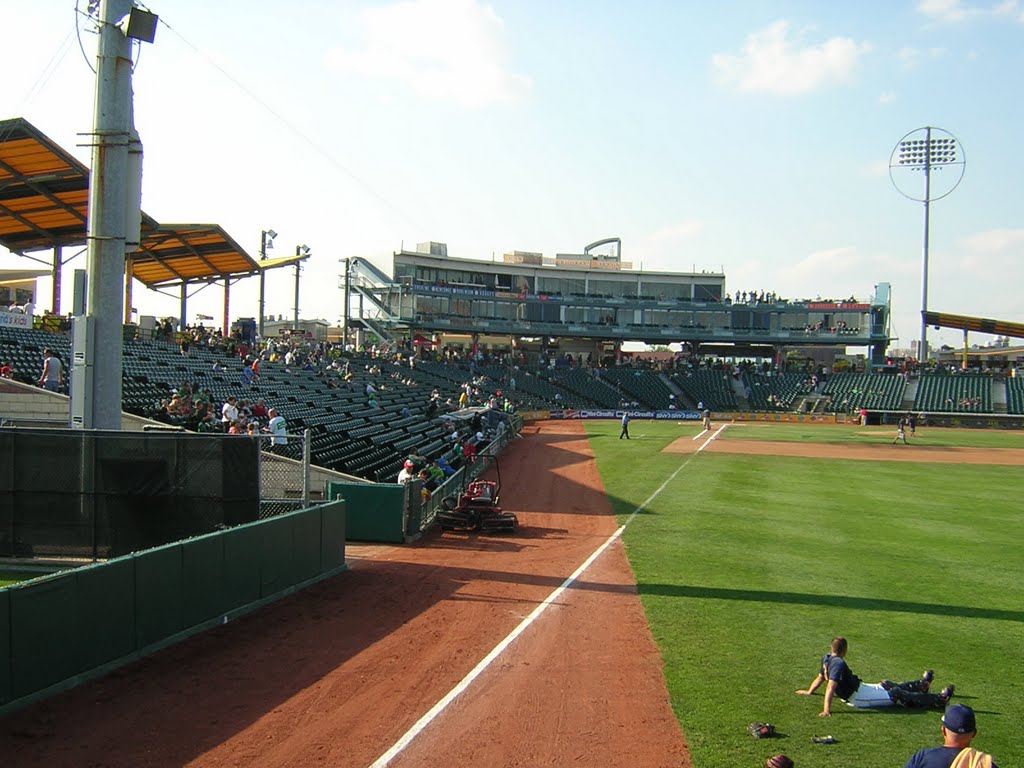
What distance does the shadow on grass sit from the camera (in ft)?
44.9

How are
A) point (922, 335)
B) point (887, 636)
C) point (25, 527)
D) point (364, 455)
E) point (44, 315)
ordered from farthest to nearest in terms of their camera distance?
1. point (922, 335)
2. point (44, 315)
3. point (364, 455)
4. point (25, 527)
5. point (887, 636)

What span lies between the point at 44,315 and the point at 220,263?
985cm

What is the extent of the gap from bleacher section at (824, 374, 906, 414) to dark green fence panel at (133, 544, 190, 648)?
63.8m

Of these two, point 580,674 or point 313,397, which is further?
point 313,397

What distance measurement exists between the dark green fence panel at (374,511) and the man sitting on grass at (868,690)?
10752 mm

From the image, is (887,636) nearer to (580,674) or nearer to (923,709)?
(923,709)

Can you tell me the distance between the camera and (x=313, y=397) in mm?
31219

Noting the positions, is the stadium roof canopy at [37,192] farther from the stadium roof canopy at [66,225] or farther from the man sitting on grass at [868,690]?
the man sitting on grass at [868,690]

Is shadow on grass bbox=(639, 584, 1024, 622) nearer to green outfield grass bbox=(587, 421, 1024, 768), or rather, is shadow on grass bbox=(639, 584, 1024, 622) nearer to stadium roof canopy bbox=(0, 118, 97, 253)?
green outfield grass bbox=(587, 421, 1024, 768)

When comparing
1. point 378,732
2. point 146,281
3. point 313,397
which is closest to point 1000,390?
point 313,397

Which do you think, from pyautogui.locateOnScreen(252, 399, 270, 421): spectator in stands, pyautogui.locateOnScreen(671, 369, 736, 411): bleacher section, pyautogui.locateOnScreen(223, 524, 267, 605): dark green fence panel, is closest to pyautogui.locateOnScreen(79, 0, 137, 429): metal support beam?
pyautogui.locateOnScreen(223, 524, 267, 605): dark green fence panel

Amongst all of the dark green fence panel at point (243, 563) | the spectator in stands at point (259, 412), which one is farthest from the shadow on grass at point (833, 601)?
the spectator in stands at point (259, 412)

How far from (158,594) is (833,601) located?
34.7 feet

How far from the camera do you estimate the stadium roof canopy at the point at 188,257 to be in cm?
3228
